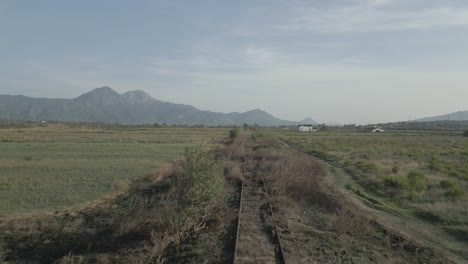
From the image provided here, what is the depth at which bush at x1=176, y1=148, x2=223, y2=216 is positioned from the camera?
10.5 meters

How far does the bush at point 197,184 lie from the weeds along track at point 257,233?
1.35 m

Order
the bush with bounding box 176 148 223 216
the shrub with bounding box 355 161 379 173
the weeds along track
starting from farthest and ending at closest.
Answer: the shrub with bounding box 355 161 379 173 < the bush with bounding box 176 148 223 216 < the weeds along track

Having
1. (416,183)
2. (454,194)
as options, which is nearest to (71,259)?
(454,194)

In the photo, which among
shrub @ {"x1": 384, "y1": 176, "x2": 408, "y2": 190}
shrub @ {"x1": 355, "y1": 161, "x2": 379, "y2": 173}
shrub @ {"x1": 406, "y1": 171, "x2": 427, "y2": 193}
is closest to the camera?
shrub @ {"x1": 406, "y1": 171, "x2": 427, "y2": 193}

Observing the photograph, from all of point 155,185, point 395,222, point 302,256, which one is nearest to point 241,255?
point 302,256

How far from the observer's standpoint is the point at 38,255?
8.80m

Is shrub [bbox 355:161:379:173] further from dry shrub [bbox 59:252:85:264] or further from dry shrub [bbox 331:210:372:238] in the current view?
dry shrub [bbox 59:252:85:264]

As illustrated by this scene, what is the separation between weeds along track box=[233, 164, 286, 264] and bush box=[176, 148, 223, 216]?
1354 millimetres

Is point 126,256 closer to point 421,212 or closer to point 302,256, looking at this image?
point 302,256

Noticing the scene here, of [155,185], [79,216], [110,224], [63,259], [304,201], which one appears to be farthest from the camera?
[155,185]

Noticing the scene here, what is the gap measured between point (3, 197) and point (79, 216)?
17.4 ft

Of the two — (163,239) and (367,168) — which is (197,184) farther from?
(367,168)

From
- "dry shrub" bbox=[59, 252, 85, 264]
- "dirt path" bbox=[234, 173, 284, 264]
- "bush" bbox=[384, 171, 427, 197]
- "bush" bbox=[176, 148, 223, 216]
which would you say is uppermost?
"bush" bbox=[176, 148, 223, 216]

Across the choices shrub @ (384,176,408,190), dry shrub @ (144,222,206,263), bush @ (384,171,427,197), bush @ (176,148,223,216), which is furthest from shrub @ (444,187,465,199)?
dry shrub @ (144,222,206,263)
